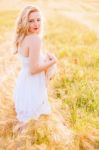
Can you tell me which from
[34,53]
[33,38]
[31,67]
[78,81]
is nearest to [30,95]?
[31,67]

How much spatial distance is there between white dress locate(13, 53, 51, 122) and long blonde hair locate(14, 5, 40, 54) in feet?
0.87

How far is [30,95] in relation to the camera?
17.7ft

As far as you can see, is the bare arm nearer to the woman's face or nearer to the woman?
the woman

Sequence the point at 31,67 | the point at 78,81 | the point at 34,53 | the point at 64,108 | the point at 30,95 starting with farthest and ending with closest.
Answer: the point at 78,81
the point at 64,108
the point at 30,95
the point at 31,67
the point at 34,53

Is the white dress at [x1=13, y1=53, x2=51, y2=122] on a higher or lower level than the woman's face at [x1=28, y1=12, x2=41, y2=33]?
lower

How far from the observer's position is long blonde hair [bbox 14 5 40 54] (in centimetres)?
509

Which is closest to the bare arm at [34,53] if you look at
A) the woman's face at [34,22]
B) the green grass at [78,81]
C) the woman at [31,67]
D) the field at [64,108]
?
the woman at [31,67]

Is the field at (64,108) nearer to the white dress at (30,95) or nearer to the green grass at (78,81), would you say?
the green grass at (78,81)

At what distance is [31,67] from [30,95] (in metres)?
0.41

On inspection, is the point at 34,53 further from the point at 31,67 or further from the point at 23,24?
the point at 23,24

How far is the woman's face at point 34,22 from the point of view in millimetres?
5102

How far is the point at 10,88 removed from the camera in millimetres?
7082

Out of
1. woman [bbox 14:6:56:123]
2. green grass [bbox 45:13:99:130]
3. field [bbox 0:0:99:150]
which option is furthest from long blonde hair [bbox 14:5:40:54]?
green grass [bbox 45:13:99:130]

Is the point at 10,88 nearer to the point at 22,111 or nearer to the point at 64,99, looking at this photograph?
the point at 64,99
